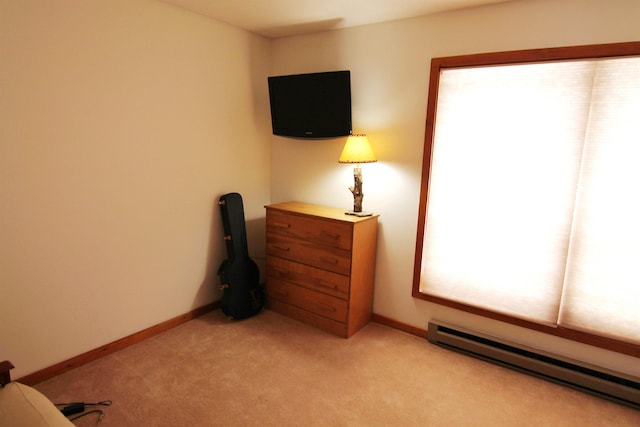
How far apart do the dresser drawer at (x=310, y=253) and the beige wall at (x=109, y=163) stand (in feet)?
1.70

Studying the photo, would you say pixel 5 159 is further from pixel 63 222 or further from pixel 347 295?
pixel 347 295

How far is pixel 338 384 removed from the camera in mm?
2240

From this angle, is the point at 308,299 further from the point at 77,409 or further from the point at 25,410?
the point at 25,410

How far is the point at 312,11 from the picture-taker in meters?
2.62

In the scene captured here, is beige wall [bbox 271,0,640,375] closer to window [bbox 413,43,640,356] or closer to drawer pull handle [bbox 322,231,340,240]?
window [bbox 413,43,640,356]

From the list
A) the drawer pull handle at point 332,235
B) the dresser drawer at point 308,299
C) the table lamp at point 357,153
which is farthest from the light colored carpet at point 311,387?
the table lamp at point 357,153

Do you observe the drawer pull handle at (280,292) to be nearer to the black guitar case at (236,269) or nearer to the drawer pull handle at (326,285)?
the black guitar case at (236,269)

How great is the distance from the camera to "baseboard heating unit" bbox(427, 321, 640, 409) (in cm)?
215

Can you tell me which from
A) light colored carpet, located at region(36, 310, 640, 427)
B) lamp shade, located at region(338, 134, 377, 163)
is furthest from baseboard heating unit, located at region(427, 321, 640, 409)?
lamp shade, located at region(338, 134, 377, 163)

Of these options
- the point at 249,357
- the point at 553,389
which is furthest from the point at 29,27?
the point at 553,389

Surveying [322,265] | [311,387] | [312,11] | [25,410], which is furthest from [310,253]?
[25,410]

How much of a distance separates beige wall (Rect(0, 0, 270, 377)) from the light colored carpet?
0.37 meters

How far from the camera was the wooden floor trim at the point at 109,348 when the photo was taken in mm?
2162

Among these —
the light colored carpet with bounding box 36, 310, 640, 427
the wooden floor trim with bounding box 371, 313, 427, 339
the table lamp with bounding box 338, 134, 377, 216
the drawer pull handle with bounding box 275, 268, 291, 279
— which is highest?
the table lamp with bounding box 338, 134, 377, 216
